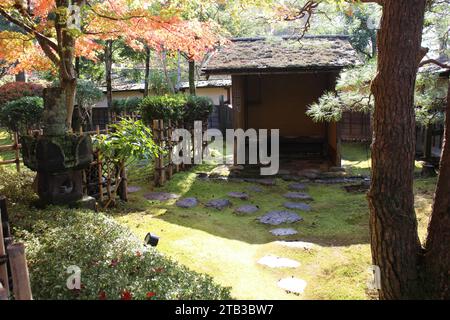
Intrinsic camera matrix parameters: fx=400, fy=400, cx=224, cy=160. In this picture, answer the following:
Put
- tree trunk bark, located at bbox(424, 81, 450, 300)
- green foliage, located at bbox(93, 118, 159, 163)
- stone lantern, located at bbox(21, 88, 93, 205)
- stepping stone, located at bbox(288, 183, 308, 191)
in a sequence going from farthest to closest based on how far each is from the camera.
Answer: stepping stone, located at bbox(288, 183, 308, 191)
green foliage, located at bbox(93, 118, 159, 163)
stone lantern, located at bbox(21, 88, 93, 205)
tree trunk bark, located at bbox(424, 81, 450, 300)

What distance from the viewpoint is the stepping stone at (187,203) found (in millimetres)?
8927

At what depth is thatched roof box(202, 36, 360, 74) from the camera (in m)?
11.2

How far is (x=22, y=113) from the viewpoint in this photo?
1662 centimetres

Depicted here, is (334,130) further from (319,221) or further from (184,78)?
(184,78)

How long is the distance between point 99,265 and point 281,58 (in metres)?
9.31

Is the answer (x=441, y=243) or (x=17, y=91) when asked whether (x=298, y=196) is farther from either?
(x=17, y=91)

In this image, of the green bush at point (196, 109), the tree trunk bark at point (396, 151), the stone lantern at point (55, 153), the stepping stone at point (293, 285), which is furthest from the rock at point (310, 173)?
the tree trunk bark at point (396, 151)

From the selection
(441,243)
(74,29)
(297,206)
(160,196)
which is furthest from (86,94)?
(441,243)

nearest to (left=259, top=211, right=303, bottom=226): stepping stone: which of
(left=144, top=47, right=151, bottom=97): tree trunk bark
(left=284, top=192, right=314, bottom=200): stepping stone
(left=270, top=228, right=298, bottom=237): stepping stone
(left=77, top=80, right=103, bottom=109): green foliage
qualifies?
(left=270, top=228, right=298, bottom=237): stepping stone

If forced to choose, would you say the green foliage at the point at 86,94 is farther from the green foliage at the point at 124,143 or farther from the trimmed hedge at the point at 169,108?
the green foliage at the point at 124,143

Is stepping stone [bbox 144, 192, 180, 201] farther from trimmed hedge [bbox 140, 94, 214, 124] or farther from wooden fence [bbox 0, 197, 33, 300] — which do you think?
wooden fence [bbox 0, 197, 33, 300]

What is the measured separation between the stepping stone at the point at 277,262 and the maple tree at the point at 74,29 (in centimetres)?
441

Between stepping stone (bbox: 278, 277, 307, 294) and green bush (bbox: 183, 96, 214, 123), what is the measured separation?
308 inches

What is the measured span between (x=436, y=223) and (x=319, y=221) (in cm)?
412
